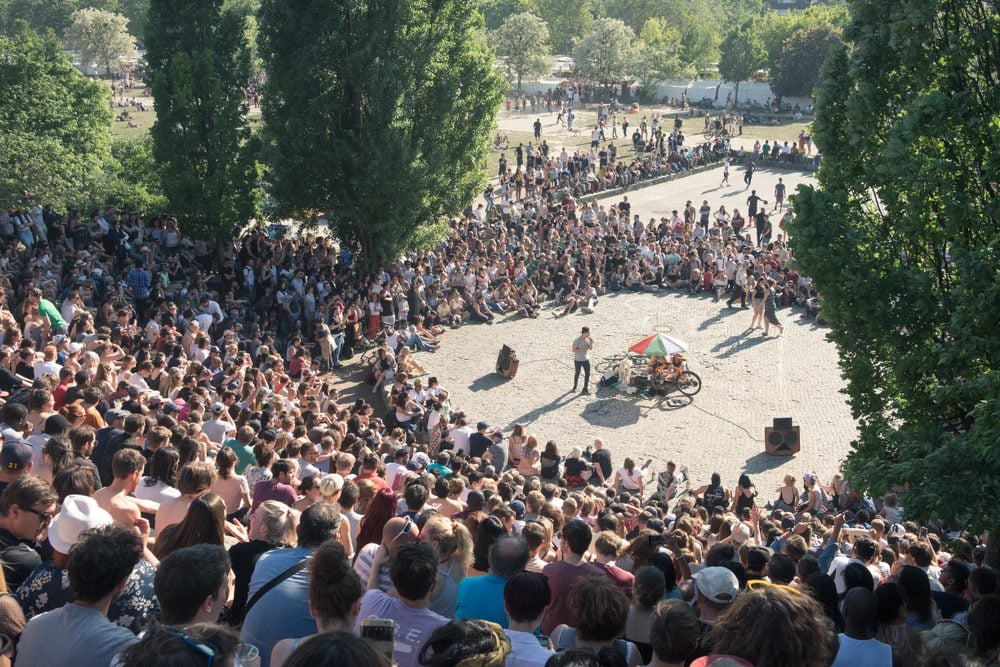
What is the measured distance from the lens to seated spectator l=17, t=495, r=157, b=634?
5465 millimetres

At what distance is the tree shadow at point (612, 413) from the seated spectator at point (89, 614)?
15336 millimetres

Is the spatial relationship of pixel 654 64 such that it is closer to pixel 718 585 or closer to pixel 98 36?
pixel 98 36

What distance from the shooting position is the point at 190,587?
5.11 metres

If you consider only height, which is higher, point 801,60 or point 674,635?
point 801,60

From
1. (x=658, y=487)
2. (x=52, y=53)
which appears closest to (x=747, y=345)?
(x=658, y=487)

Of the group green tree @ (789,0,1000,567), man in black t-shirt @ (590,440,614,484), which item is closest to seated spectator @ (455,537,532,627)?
green tree @ (789,0,1000,567)

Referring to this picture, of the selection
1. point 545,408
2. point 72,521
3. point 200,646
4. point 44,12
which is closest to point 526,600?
point 200,646

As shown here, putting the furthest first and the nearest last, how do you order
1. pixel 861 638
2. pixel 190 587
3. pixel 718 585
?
pixel 718 585 < pixel 861 638 < pixel 190 587

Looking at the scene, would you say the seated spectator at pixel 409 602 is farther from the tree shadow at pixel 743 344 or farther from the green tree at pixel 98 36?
the green tree at pixel 98 36

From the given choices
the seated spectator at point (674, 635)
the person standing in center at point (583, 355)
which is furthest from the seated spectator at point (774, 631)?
the person standing in center at point (583, 355)

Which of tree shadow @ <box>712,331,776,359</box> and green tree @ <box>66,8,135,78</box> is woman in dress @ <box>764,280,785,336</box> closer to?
tree shadow @ <box>712,331,776,359</box>

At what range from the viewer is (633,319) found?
2641 cm

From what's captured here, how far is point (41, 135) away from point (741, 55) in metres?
53.3

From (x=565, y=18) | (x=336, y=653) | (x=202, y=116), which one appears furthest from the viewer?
(x=565, y=18)
